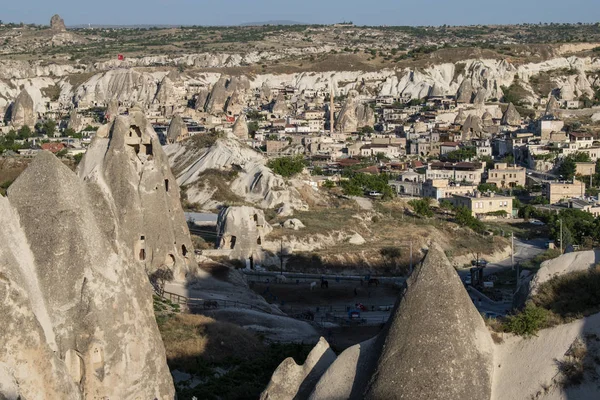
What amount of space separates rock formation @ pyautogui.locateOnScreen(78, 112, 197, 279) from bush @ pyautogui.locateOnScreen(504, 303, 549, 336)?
11.7 meters

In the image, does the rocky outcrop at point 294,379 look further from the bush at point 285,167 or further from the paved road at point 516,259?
the bush at point 285,167

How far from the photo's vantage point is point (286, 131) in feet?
350

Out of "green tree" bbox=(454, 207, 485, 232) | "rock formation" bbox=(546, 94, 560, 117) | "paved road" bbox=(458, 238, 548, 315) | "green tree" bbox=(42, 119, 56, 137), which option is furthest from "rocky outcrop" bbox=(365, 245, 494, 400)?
"rock formation" bbox=(546, 94, 560, 117)

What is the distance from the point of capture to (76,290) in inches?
452

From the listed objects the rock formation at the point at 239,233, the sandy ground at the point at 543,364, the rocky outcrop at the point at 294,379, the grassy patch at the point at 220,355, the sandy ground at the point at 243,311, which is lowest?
the rock formation at the point at 239,233

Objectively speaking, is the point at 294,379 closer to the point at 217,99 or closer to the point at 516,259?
the point at 516,259

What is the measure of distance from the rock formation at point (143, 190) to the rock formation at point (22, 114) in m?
94.5

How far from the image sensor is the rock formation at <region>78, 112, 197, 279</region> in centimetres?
2222

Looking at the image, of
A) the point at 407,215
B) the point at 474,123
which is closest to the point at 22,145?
the point at 407,215

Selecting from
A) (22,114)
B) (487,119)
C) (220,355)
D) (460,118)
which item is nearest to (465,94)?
(487,119)

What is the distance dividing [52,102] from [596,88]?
71330 millimetres

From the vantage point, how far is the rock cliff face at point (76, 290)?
36.7 feet

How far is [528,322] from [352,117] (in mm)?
106714

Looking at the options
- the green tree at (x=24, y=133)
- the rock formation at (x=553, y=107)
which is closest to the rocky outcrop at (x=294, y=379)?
the green tree at (x=24, y=133)
